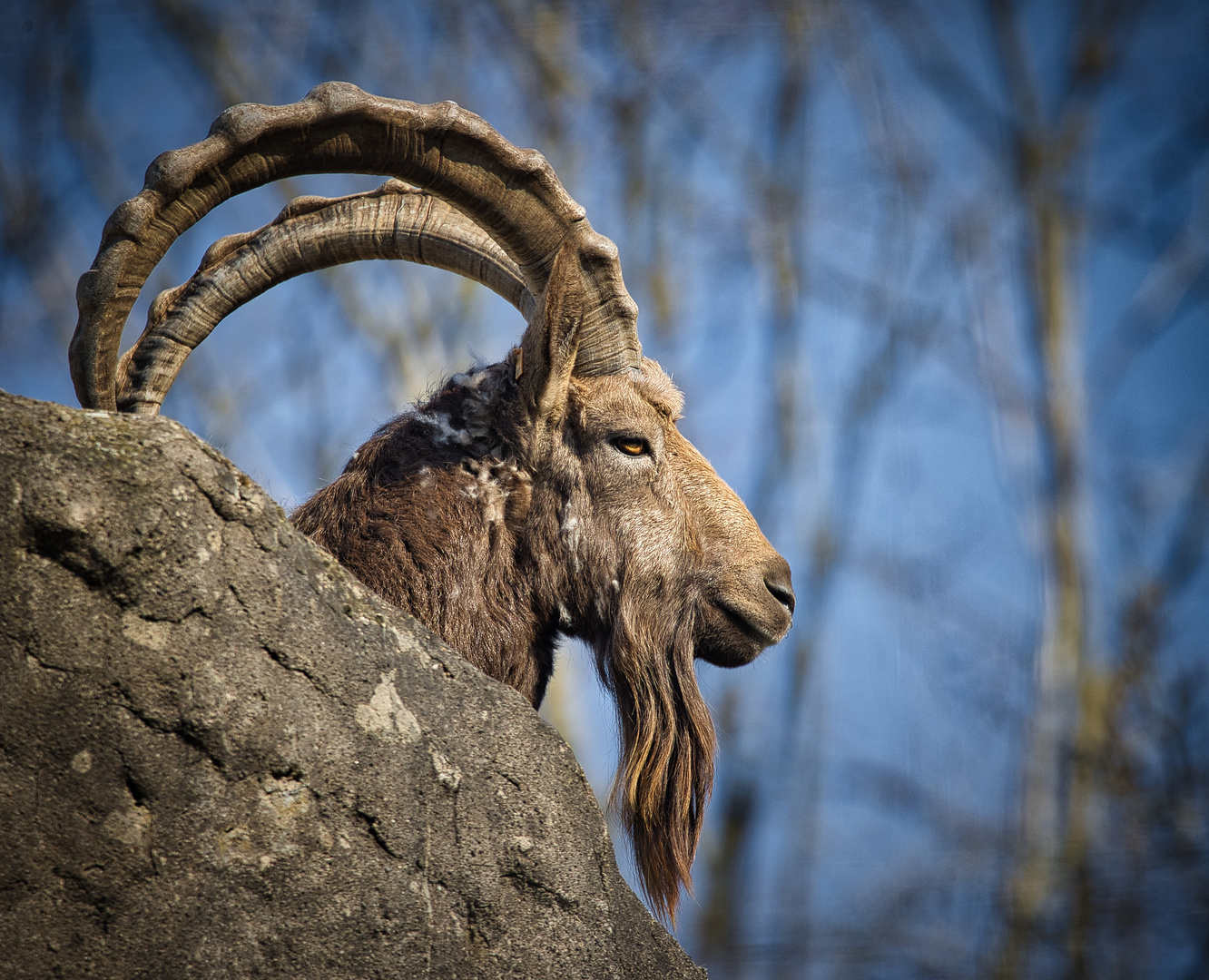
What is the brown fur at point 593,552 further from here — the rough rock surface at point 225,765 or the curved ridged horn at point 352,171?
the rough rock surface at point 225,765

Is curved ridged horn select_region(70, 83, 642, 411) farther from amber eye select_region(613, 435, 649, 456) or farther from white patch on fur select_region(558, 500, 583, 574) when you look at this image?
white patch on fur select_region(558, 500, 583, 574)

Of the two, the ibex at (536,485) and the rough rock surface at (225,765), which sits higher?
the ibex at (536,485)

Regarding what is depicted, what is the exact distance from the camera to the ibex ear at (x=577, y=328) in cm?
344

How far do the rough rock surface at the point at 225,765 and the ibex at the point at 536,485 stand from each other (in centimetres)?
97

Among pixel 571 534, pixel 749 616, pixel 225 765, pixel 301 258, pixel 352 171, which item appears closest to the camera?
pixel 225 765

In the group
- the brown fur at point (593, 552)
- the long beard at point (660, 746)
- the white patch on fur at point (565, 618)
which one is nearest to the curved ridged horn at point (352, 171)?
the brown fur at point (593, 552)

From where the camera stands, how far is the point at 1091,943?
32.7 ft

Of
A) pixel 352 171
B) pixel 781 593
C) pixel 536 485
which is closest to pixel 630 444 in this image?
pixel 536 485

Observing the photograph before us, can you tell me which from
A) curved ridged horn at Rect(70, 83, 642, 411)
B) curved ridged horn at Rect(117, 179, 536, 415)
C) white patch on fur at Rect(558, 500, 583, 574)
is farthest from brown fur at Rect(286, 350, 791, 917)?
curved ridged horn at Rect(117, 179, 536, 415)

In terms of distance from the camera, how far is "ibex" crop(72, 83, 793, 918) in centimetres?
335

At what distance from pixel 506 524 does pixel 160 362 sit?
1.26 meters

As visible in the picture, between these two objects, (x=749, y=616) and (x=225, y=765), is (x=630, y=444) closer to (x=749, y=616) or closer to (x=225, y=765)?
(x=749, y=616)

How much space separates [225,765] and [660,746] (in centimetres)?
180

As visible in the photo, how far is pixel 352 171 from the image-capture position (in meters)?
3.34
